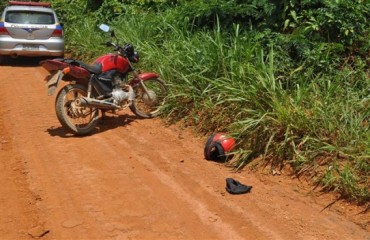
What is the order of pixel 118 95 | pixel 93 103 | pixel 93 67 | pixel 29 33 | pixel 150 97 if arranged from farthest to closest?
pixel 29 33, pixel 150 97, pixel 118 95, pixel 93 67, pixel 93 103

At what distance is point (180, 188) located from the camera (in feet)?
15.0

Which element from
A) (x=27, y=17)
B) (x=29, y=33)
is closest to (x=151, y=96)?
(x=29, y=33)

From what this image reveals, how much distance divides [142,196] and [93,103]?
2.18 metres

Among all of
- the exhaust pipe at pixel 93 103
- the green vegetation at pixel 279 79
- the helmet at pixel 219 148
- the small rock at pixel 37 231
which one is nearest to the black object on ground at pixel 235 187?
the green vegetation at pixel 279 79

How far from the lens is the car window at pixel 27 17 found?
37.0ft

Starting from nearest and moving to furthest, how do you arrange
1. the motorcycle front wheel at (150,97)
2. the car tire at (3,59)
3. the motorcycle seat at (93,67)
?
the motorcycle seat at (93,67) < the motorcycle front wheel at (150,97) < the car tire at (3,59)

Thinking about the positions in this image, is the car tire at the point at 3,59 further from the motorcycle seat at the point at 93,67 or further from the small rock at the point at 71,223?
the small rock at the point at 71,223

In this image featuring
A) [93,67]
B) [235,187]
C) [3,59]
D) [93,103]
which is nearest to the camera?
[235,187]

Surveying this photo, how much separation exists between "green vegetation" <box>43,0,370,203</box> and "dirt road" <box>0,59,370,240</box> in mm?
337

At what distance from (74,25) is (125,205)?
10.7 m

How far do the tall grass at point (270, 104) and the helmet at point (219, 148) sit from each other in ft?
0.37

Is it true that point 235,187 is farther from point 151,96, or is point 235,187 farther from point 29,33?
point 29,33

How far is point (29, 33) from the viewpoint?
1123 centimetres

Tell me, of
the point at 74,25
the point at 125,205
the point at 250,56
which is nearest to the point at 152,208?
the point at 125,205
